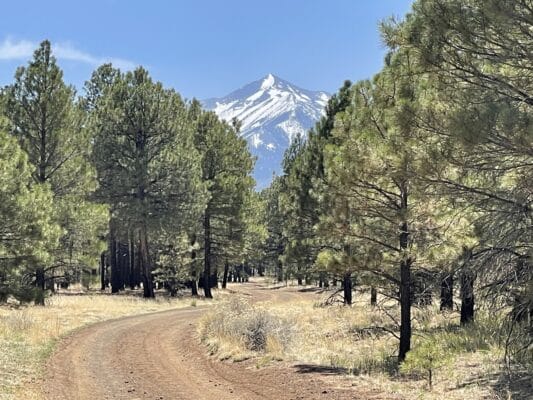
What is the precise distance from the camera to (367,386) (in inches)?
383

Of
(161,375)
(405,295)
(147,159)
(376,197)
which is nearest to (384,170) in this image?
(376,197)

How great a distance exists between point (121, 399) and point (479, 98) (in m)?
7.96

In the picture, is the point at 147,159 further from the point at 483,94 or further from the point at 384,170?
the point at 483,94

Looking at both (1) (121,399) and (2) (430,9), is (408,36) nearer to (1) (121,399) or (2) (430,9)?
(2) (430,9)

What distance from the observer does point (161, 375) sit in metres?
11.6

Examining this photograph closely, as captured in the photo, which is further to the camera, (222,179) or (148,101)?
(222,179)

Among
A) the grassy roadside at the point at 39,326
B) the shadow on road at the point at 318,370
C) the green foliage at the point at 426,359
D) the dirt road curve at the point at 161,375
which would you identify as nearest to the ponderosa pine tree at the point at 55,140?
the grassy roadside at the point at 39,326

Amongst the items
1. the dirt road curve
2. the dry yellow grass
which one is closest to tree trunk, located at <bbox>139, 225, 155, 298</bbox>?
the dry yellow grass

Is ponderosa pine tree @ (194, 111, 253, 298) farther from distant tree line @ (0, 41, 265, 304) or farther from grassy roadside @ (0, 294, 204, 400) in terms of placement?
grassy roadside @ (0, 294, 204, 400)

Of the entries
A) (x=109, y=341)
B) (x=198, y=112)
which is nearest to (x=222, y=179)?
(x=198, y=112)

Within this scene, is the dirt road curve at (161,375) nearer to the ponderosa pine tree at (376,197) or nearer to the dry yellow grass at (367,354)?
the dry yellow grass at (367,354)

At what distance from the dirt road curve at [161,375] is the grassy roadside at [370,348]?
2.05ft

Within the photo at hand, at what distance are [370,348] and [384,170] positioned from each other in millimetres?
6190

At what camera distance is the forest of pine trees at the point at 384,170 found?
7.63 m
